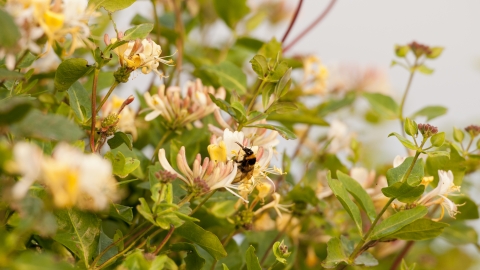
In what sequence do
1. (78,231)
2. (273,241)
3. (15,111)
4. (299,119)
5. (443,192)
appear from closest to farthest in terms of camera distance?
1. (15,111)
2. (78,231)
3. (443,192)
4. (273,241)
5. (299,119)

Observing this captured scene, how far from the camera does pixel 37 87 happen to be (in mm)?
830

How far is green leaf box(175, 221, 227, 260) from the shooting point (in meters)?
0.56

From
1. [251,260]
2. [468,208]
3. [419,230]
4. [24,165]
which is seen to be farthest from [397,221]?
[24,165]

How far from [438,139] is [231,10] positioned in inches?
22.9

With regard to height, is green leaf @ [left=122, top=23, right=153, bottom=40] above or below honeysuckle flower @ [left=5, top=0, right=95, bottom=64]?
below

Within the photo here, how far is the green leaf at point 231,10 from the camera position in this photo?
1064mm

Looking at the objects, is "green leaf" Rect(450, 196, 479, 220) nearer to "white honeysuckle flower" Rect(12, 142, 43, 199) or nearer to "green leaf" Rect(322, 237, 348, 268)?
"green leaf" Rect(322, 237, 348, 268)

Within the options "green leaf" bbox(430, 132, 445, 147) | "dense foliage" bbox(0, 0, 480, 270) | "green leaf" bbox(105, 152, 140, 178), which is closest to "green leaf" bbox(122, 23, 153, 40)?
"dense foliage" bbox(0, 0, 480, 270)

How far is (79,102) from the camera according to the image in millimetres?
603

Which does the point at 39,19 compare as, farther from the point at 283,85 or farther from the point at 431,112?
the point at 431,112

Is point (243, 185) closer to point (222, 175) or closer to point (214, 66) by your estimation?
point (222, 175)

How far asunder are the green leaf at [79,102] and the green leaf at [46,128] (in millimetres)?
212

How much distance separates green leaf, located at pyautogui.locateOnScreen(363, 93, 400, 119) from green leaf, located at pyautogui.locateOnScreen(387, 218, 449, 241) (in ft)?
1.20

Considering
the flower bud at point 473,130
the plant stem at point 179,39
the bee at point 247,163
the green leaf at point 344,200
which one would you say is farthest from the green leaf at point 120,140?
the flower bud at point 473,130
